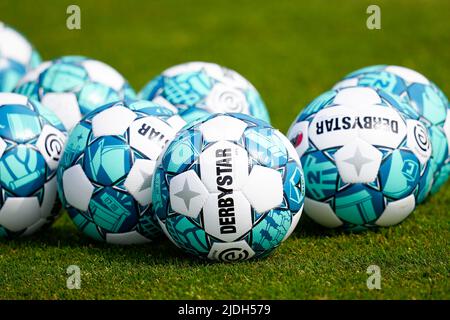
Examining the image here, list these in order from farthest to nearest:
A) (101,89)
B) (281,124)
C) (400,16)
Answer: (400,16) → (281,124) → (101,89)

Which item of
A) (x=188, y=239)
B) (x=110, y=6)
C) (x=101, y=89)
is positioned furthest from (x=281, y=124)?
(x=110, y=6)

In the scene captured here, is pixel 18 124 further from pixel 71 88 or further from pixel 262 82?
pixel 262 82

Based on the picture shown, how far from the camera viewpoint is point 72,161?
7.23m

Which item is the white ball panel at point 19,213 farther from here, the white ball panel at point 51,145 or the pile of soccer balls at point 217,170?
the white ball panel at point 51,145

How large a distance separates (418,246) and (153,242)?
8.38 ft

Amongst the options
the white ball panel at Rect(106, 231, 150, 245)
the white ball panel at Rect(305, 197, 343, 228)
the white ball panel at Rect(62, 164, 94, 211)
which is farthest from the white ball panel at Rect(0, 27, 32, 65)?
the white ball panel at Rect(305, 197, 343, 228)

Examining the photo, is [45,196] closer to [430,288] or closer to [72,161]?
[72,161]

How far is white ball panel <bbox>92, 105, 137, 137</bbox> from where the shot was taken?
284 inches

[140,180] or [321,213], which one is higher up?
[140,180]

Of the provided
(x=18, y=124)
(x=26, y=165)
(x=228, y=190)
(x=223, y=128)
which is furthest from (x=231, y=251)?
(x=18, y=124)

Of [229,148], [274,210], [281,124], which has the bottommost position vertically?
[281,124]

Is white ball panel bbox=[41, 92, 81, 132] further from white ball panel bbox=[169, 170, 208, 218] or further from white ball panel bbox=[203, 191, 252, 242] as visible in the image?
white ball panel bbox=[203, 191, 252, 242]

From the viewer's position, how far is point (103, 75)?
9.48 m

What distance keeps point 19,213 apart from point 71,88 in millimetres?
2203
